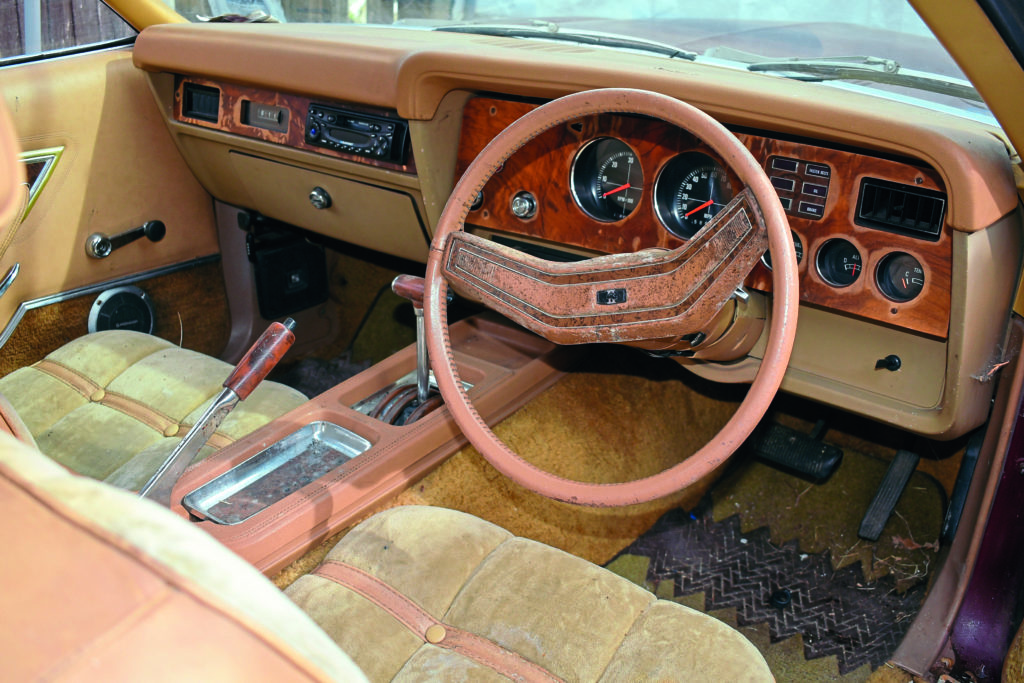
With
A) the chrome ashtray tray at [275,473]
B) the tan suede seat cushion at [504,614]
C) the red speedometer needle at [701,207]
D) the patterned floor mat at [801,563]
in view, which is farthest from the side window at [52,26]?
the patterned floor mat at [801,563]

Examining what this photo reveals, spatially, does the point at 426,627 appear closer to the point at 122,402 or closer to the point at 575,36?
the point at 122,402

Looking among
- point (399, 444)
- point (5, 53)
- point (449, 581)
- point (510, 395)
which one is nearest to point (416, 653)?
point (449, 581)

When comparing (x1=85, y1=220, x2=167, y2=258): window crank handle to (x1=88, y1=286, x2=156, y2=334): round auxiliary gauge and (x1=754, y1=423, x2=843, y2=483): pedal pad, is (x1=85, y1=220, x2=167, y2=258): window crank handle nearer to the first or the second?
(x1=88, y1=286, x2=156, y2=334): round auxiliary gauge

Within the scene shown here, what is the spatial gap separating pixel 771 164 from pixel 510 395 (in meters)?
0.82

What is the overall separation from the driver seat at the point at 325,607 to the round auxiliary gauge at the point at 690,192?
0.66 metres

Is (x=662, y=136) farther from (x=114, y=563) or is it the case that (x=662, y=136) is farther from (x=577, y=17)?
(x=114, y=563)

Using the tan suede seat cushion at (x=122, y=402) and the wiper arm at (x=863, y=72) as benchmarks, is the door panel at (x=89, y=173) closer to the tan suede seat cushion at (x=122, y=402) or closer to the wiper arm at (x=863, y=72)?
the tan suede seat cushion at (x=122, y=402)

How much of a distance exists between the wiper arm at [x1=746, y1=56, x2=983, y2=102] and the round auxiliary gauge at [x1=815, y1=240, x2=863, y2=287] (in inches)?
15.8

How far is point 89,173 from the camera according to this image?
2334 mm

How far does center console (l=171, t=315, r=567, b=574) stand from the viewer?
5.08ft

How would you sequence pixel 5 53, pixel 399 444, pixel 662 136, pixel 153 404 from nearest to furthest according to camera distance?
pixel 662 136 < pixel 399 444 < pixel 153 404 < pixel 5 53

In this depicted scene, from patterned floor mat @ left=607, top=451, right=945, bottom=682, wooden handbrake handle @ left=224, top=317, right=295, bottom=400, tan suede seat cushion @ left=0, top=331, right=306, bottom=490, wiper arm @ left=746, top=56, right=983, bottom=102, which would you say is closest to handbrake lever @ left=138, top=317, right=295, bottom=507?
wooden handbrake handle @ left=224, top=317, right=295, bottom=400

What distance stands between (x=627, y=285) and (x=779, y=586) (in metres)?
1.13

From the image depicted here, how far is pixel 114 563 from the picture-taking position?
0.56 meters
